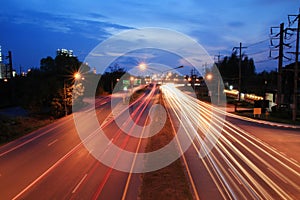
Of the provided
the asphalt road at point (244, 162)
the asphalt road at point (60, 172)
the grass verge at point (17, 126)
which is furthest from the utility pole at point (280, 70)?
the grass verge at point (17, 126)

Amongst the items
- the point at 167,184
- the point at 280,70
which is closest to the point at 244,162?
the point at 167,184

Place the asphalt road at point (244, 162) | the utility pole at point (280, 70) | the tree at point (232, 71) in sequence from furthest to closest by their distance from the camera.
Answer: the tree at point (232, 71)
the utility pole at point (280, 70)
the asphalt road at point (244, 162)

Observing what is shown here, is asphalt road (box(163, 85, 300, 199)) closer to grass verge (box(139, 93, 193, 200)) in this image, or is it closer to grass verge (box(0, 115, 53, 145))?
grass verge (box(139, 93, 193, 200))

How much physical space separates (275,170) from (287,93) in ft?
149

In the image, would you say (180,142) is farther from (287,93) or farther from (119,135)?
(287,93)

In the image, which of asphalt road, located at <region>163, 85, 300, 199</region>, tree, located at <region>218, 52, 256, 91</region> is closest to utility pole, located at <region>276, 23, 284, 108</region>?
asphalt road, located at <region>163, 85, 300, 199</region>

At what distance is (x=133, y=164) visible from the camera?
1717 centimetres

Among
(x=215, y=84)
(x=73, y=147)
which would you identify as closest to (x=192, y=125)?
(x=73, y=147)

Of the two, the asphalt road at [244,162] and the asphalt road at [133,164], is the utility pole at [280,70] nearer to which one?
the asphalt road at [244,162]

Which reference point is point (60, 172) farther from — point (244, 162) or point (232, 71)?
point (232, 71)

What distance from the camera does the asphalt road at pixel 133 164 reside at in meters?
13.2

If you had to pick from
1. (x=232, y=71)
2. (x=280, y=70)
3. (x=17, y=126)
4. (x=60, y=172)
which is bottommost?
(x=60, y=172)

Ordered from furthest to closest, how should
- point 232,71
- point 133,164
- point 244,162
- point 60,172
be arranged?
point 232,71, point 244,162, point 133,164, point 60,172

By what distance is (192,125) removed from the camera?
30.2 meters
